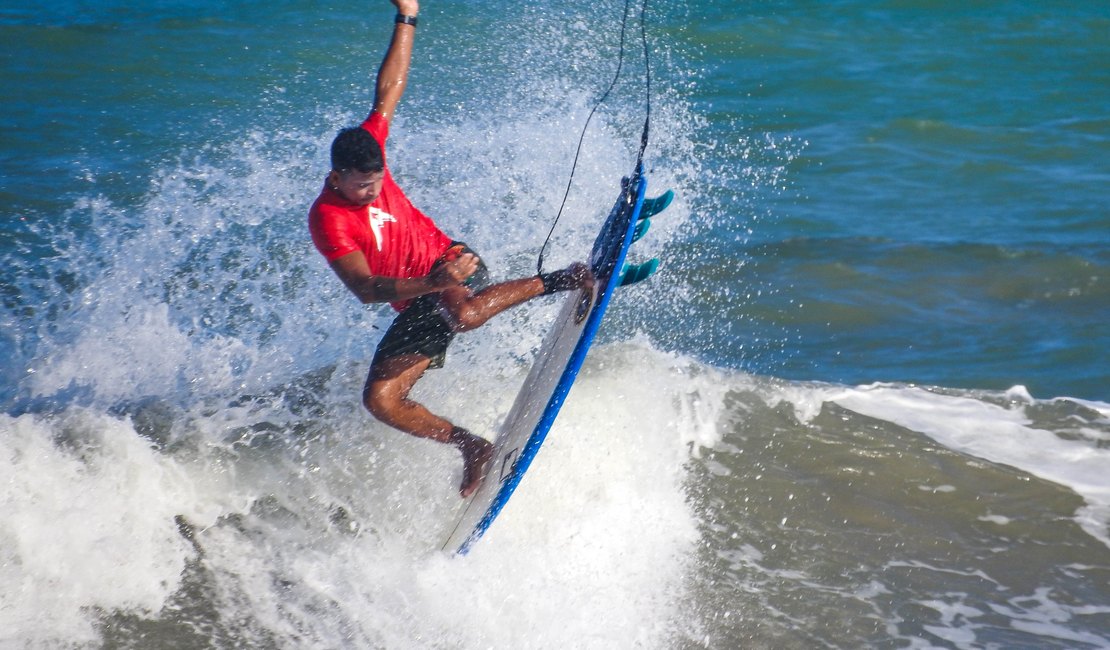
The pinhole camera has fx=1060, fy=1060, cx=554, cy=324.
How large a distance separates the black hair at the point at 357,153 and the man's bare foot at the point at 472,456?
1211mm

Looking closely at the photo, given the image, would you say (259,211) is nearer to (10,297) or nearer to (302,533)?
(10,297)

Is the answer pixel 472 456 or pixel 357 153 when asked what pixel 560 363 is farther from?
pixel 357 153

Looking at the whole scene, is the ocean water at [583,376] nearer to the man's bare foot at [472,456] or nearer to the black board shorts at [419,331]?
the man's bare foot at [472,456]

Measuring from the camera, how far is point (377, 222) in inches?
171

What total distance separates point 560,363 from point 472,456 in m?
0.64

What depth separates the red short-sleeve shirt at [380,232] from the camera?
4.16 metres

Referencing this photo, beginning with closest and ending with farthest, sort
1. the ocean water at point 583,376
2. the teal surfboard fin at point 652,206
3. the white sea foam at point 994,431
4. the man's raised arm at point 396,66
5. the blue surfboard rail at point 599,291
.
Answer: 1. the blue surfboard rail at point 599,291
2. the teal surfboard fin at point 652,206
3. the ocean water at point 583,376
4. the man's raised arm at point 396,66
5. the white sea foam at point 994,431

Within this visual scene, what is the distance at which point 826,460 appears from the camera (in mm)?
5594

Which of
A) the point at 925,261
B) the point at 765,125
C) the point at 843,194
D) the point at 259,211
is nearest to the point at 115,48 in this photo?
the point at 259,211

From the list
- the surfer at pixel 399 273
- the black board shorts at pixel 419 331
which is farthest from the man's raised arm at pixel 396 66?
the black board shorts at pixel 419 331

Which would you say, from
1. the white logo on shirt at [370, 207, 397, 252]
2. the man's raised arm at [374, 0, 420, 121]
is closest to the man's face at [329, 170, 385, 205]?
the white logo on shirt at [370, 207, 397, 252]

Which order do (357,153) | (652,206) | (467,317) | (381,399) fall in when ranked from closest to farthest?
1. (357,153)
2. (652,206)
3. (467,317)
4. (381,399)

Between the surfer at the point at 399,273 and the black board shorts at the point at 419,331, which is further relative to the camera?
the black board shorts at the point at 419,331

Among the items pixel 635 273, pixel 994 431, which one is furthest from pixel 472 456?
pixel 994 431
